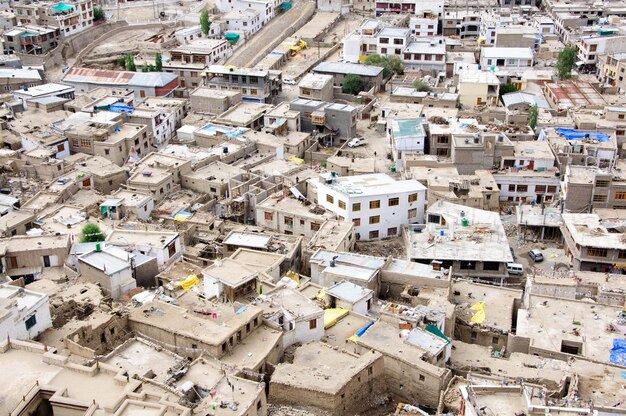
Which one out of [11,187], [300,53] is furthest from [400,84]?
[11,187]

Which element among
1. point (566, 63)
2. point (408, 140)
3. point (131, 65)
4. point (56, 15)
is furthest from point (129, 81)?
point (566, 63)

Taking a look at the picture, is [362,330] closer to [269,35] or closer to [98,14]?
[269,35]

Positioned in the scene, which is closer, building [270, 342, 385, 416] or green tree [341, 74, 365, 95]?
building [270, 342, 385, 416]

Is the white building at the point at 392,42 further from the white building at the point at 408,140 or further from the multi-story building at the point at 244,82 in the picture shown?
the white building at the point at 408,140

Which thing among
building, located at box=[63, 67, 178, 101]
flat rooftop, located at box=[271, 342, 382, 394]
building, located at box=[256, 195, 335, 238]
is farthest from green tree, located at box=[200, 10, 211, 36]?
flat rooftop, located at box=[271, 342, 382, 394]

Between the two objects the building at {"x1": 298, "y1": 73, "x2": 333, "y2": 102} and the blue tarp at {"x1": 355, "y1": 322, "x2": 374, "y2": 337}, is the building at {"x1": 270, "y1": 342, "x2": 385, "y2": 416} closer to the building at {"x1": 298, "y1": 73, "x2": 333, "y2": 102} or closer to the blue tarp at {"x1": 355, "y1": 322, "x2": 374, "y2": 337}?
the blue tarp at {"x1": 355, "y1": 322, "x2": 374, "y2": 337}

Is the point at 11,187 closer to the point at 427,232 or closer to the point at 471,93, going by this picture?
the point at 427,232

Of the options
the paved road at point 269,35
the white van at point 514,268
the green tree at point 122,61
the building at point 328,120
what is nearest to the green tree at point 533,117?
the building at point 328,120
